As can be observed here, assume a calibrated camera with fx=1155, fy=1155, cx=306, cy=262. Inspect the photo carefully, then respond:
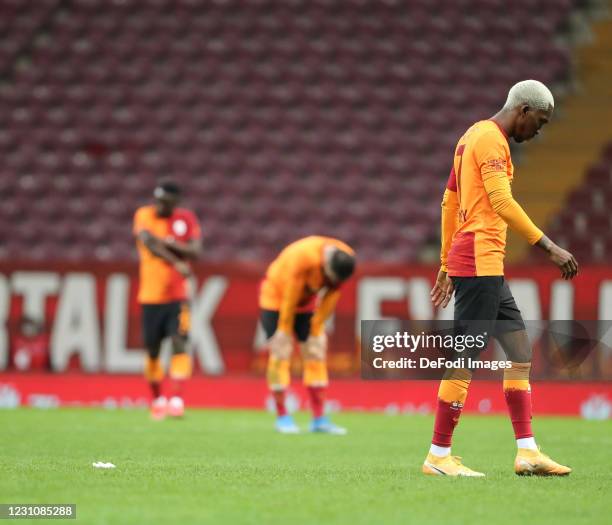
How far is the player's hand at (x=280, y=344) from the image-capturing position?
9.81 meters

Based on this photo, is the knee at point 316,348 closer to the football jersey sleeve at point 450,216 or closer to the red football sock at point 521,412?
the football jersey sleeve at point 450,216

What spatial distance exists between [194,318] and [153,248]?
8.71 ft

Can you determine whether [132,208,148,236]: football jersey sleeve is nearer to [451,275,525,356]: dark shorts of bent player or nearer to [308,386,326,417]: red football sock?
[308,386,326,417]: red football sock

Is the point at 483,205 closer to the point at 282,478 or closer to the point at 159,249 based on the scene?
the point at 282,478

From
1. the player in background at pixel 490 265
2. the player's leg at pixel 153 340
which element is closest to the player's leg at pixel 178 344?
the player's leg at pixel 153 340

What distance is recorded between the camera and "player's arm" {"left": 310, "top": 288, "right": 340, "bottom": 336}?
32.9 ft

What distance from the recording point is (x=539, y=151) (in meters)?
18.6

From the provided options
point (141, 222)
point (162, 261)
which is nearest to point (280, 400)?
point (162, 261)

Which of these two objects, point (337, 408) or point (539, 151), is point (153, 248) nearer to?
point (337, 408)

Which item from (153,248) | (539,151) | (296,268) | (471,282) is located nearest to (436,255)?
(539,151)

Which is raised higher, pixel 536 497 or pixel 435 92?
pixel 435 92

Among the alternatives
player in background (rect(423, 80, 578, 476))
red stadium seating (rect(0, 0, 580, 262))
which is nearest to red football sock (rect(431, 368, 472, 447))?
player in background (rect(423, 80, 578, 476))

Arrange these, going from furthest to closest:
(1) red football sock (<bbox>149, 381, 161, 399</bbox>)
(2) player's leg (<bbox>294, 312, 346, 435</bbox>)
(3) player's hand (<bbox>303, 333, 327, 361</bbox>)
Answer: (1) red football sock (<bbox>149, 381, 161, 399</bbox>) < (3) player's hand (<bbox>303, 333, 327, 361</bbox>) < (2) player's leg (<bbox>294, 312, 346, 435</bbox>)

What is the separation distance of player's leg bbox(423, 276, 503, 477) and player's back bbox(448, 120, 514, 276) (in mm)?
75
